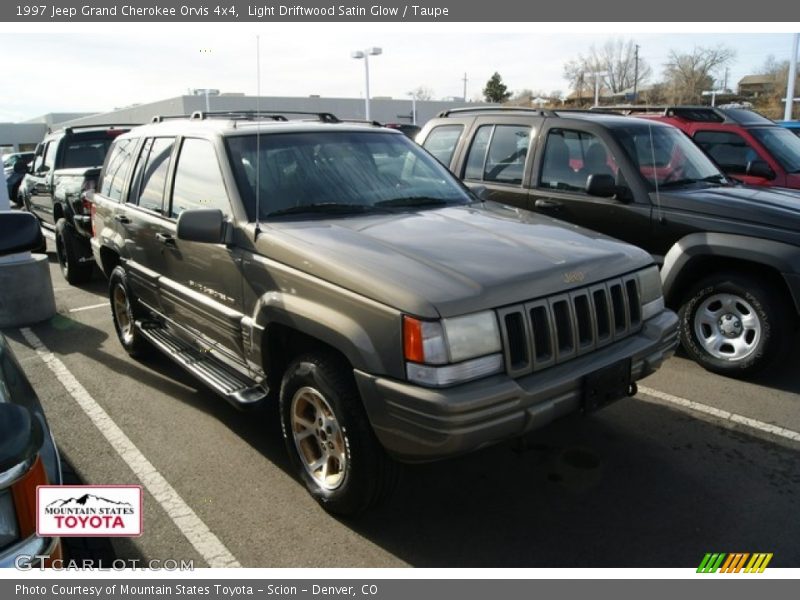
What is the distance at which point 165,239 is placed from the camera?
14.6 ft

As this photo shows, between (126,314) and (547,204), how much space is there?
398 centimetres

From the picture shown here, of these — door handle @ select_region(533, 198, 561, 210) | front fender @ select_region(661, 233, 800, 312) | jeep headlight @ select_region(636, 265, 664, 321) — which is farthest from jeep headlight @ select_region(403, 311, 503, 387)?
door handle @ select_region(533, 198, 561, 210)

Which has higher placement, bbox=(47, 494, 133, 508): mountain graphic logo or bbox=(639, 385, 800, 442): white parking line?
bbox=(47, 494, 133, 508): mountain graphic logo

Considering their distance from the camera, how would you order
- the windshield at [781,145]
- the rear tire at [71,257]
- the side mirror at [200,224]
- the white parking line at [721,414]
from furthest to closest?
1. the rear tire at [71,257]
2. the windshield at [781,145]
3. the white parking line at [721,414]
4. the side mirror at [200,224]

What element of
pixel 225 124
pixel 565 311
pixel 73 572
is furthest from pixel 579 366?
pixel 225 124

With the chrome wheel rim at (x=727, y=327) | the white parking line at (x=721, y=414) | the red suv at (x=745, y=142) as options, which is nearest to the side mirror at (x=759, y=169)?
the red suv at (x=745, y=142)

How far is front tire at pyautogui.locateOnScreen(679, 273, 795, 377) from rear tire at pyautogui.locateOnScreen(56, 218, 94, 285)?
748 cm

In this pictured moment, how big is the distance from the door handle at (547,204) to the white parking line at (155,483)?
398cm

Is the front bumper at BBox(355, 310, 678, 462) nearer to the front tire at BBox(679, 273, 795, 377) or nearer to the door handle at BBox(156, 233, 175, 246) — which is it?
the door handle at BBox(156, 233, 175, 246)

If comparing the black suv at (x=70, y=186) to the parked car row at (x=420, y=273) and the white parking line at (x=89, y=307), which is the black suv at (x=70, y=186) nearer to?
the white parking line at (x=89, y=307)

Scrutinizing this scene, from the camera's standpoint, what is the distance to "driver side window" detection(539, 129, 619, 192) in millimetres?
5703

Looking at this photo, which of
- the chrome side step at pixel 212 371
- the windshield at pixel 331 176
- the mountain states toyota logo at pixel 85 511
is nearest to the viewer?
the mountain states toyota logo at pixel 85 511

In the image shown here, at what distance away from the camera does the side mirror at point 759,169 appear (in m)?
7.23

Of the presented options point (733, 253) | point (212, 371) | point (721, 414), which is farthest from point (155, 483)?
point (733, 253)
